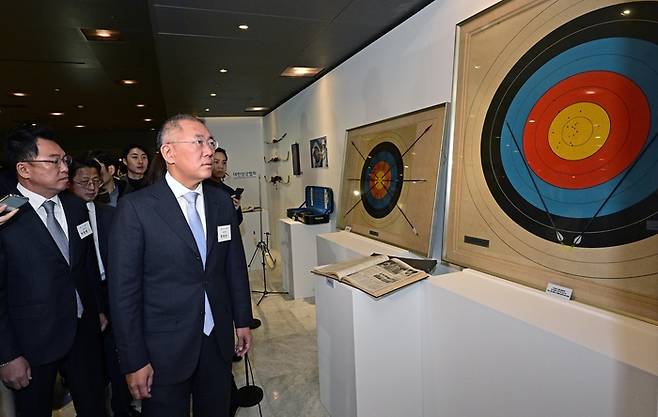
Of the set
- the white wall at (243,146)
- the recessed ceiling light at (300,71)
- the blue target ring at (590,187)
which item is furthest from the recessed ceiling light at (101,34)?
the white wall at (243,146)

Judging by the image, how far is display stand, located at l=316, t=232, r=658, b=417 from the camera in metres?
1.15

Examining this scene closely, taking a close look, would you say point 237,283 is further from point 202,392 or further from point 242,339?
point 202,392

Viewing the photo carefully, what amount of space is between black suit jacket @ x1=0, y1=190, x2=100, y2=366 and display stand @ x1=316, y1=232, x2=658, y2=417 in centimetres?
127

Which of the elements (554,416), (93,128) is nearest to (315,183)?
(554,416)

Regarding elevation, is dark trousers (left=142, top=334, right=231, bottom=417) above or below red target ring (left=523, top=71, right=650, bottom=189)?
below

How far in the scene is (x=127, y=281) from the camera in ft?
4.47

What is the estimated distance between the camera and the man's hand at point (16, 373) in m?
1.44

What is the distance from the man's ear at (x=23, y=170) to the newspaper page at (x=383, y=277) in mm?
1490

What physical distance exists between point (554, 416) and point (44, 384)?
6.58 ft

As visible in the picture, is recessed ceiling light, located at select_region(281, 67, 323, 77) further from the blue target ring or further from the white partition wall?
the white partition wall

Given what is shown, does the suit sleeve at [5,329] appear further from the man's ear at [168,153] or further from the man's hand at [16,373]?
the man's ear at [168,153]

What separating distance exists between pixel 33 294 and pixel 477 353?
1844 mm

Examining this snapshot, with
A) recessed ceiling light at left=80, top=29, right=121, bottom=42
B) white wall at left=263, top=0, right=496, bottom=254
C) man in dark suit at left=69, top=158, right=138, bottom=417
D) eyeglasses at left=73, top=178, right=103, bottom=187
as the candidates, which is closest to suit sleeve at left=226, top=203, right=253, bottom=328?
man in dark suit at left=69, top=158, right=138, bottom=417

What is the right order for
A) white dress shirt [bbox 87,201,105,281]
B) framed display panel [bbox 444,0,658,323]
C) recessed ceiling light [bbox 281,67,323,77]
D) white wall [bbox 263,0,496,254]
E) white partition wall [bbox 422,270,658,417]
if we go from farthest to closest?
recessed ceiling light [bbox 281,67,323,77], white wall [bbox 263,0,496,254], white dress shirt [bbox 87,201,105,281], framed display panel [bbox 444,0,658,323], white partition wall [bbox 422,270,658,417]
